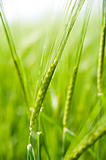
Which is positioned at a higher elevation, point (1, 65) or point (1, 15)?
point (1, 15)

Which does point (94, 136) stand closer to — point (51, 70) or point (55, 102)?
point (51, 70)

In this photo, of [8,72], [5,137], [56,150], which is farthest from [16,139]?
[8,72]

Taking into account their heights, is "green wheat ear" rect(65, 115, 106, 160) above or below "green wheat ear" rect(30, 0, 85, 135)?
below

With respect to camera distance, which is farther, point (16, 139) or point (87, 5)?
point (16, 139)

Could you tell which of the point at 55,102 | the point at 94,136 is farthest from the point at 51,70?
the point at 55,102

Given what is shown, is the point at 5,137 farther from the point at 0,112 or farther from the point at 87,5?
the point at 87,5

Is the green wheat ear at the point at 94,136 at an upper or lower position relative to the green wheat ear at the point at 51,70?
lower

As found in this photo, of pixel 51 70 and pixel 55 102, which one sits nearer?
pixel 51 70

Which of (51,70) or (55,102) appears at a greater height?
(51,70)
